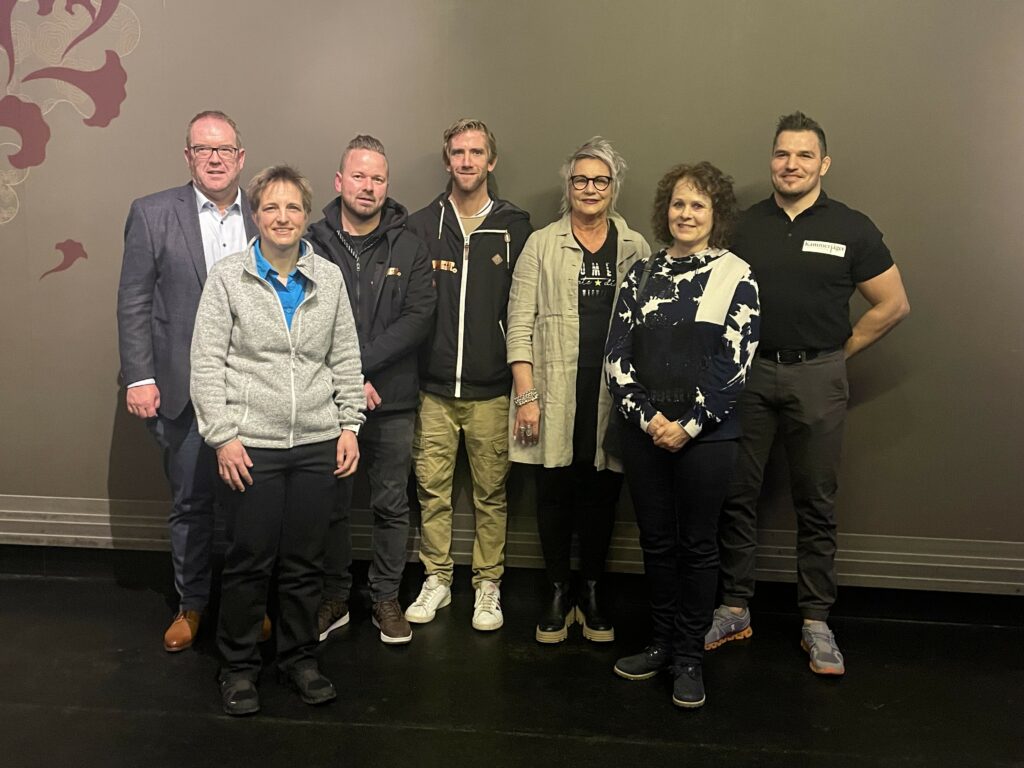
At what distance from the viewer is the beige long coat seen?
2717mm

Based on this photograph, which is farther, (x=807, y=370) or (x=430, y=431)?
(x=430, y=431)

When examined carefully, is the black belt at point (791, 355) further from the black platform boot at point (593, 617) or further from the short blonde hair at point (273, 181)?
the short blonde hair at point (273, 181)

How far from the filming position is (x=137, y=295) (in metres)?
2.65

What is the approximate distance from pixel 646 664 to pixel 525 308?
125 centimetres

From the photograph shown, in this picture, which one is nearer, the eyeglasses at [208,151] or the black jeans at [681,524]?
the black jeans at [681,524]

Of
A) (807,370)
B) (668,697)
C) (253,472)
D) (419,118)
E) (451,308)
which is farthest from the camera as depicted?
(419,118)

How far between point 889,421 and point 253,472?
2.33 metres

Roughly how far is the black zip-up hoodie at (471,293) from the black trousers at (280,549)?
671mm

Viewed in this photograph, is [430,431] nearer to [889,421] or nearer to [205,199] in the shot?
[205,199]

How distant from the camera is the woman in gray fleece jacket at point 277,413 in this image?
2.26m

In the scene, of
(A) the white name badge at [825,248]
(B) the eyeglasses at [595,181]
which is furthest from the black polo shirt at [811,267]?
(B) the eyeglasses at [595,181]

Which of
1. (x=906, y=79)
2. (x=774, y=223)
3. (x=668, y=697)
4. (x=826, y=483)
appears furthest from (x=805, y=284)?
(x=668, y=697)

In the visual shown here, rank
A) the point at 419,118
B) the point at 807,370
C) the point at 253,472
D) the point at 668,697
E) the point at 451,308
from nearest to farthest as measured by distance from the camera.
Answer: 1. the point at 253,472
2. the point at 668,697
3. the point at 807,370
4. the point at 451,308
5. the point at 419,118

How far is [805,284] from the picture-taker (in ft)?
8.60
